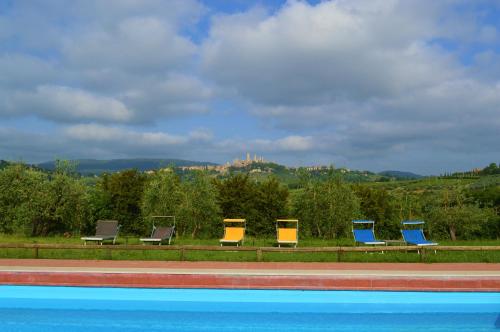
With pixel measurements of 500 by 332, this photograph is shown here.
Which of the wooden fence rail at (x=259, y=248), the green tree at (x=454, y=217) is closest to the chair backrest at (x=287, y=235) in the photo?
the wooden fence rail at (x=259, y=248)

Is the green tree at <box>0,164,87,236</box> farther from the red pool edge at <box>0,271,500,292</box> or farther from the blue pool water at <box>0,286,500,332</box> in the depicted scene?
the blue pool water at <box>0,286,500,332</box>

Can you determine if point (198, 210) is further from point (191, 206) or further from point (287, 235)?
point (287, 235)

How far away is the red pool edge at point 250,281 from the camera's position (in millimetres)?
7282

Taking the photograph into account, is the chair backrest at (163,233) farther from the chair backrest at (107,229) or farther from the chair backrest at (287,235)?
the chair backrest at (287,235)

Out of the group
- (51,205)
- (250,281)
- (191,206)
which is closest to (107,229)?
(191,206)

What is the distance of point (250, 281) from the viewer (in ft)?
24.4

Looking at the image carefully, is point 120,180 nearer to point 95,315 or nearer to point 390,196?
point 390,196

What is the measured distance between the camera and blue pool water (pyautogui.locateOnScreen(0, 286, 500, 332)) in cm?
666

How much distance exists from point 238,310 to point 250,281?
508 mm

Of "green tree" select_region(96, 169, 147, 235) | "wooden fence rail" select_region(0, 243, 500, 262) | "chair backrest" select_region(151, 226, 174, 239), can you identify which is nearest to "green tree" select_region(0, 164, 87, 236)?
"chair backrest" select_region(151, 226, 174, 239)

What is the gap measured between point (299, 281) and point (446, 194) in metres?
17.0

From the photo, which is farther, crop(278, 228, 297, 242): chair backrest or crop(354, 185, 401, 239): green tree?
crop(354, 185, 401, 239): green tree

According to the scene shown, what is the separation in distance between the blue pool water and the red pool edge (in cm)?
11

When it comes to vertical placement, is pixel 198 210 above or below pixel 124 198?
below
